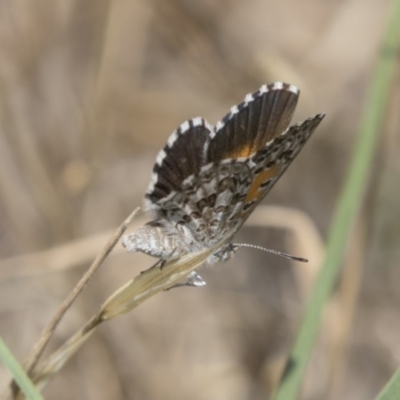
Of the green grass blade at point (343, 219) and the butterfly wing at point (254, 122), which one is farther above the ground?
the butterfly wing at point (254, 122)

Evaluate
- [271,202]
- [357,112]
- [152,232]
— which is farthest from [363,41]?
[152,232]

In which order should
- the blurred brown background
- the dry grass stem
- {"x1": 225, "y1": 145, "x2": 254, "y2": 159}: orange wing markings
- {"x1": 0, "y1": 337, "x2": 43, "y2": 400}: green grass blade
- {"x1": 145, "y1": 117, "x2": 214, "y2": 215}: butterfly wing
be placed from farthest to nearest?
the blurred brown background < {"x1": 225, "y1": 145, "x2": 254, "y2": 159}: orange wing markings < {"x1": 145, "y1": 117, "x2": 214, "y2": 215}: butterfly wing < the dry grass stem < {"x1": 0, "y1": 337, "x2": 43, "y2": 400}: green grass blade

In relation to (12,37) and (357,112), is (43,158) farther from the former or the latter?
(357,112)

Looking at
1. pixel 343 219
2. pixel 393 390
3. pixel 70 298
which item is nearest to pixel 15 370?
pixel 70 298

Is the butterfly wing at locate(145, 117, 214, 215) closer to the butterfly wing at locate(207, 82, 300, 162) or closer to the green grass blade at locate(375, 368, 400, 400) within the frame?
the butterfly wing at locate(207, 82, 300, 162)

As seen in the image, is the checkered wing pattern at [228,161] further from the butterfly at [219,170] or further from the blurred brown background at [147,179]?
the blurred brown background at [147,179]

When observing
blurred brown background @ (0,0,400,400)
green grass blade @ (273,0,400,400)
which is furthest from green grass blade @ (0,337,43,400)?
blurred brown background @ (0,0,400,400)

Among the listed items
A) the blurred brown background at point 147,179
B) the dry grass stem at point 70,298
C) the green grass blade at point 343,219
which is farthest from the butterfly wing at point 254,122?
the blurred brown background at point 147,179
